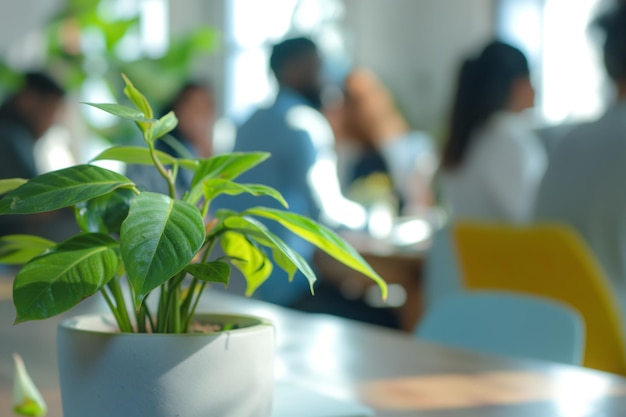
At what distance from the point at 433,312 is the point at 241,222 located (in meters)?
0.95

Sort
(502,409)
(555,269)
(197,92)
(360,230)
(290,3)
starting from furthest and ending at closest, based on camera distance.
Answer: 1. (290,3)
2. (197,92)
3. (360,230)
4. (555,269)
5. (502,409)

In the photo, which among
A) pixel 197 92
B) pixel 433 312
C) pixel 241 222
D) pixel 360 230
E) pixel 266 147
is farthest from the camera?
pixel 197 92

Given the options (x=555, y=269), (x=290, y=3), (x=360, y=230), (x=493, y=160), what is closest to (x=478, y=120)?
(x=493, y=160)

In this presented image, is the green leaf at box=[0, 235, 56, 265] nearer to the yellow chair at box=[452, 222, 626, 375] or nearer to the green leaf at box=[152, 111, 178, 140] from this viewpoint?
the green leaf at box=[152, 111, 178, 140]

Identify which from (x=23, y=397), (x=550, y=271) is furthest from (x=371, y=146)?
(x=23, y=397)

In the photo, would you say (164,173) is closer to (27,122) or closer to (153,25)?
(27,122)

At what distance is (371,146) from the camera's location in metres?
5.62

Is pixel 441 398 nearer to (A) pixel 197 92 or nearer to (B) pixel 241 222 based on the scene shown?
(B) pixel 241 222

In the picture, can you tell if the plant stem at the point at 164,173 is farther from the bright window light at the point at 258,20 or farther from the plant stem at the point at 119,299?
the bright window light at the point at 258,20

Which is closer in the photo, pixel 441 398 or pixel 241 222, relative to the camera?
pixel 241 222

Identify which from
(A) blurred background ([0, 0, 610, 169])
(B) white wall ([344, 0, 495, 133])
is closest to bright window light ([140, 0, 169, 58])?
(A) blurred background ([0, 0, 610, 169])

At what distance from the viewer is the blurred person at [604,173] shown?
7.41 feet

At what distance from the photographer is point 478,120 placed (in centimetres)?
306

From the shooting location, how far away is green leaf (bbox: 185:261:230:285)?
0.59 metres
